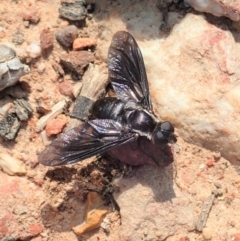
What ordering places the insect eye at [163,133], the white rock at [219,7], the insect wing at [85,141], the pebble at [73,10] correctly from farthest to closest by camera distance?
1. the pebble at [73,10]
2. the white rock at [219,7]
3. the insect eye at [163,133]
4. the insect wing at [85,141]

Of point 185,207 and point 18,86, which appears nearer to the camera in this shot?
point 185,207

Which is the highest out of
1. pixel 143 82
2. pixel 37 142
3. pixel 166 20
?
pixel 166 20

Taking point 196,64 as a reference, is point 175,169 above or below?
below

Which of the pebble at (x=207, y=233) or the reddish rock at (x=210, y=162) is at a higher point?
the reddish rock at (x=210, y=162)

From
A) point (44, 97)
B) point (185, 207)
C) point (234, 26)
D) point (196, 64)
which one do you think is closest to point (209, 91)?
point (196, 64)

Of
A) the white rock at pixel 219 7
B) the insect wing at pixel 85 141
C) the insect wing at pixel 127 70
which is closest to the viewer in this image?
the insect wing at pixel 85 141

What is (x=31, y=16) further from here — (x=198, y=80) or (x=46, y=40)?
(x=198, y=80)

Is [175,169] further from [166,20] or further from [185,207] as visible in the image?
[166,20]

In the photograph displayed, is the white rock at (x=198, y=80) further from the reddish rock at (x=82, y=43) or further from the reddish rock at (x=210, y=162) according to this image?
the reddish rock at (x=82, y=43)

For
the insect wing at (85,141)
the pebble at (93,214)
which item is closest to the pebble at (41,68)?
the insect wing at (85,141)
